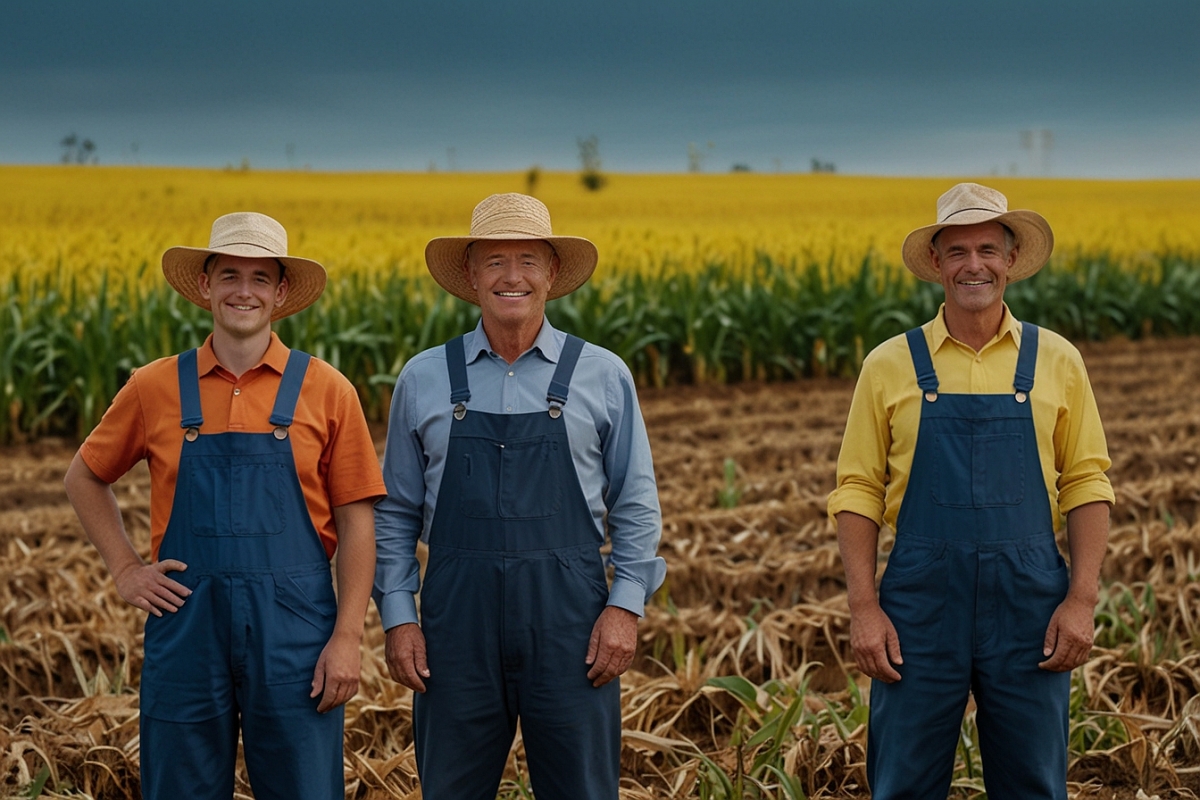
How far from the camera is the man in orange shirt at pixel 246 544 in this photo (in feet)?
8.28

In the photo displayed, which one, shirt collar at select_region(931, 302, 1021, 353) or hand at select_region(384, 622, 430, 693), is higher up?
shirt collar at select_region(931, 302, 1021, 353)

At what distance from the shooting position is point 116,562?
8.64 feet

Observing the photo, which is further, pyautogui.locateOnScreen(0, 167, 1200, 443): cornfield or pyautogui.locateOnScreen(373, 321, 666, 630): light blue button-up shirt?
pyautogui.locateOnScreen(0, 167, 1200, 443): cornfield

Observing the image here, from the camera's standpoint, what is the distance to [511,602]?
2.58m

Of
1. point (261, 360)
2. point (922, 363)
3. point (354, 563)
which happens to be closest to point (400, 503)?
point (354, 563)

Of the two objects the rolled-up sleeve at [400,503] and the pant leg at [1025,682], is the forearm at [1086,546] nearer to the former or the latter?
the pant leg at [1025,682]

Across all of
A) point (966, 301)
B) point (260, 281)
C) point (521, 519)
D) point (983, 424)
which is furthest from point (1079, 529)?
point (260, 281)

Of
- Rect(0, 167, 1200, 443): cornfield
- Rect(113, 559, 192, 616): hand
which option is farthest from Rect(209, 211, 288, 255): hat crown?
Rect(0, 167, 1200, 443): cornfield

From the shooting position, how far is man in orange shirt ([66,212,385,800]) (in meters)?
2.52

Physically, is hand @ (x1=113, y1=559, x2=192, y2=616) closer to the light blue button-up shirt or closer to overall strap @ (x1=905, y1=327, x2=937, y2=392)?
the light blue button-up shirt

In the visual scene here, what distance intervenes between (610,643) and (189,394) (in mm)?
1007

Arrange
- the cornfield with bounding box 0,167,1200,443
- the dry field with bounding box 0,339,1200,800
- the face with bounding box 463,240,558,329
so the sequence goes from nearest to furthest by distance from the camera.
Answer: the face with bounding box 463,240,558,329 → the dry field with bounding box 0,339,1200,800 → the cornfield with bounding box 0,167,1200,443

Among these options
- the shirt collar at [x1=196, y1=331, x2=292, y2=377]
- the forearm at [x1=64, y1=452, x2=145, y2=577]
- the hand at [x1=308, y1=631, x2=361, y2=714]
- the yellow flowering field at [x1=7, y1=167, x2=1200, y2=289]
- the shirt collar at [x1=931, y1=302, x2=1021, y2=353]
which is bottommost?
the hand at [x1=308, y1=631, x2=361, y2=714]

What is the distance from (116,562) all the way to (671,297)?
866 centimetres
